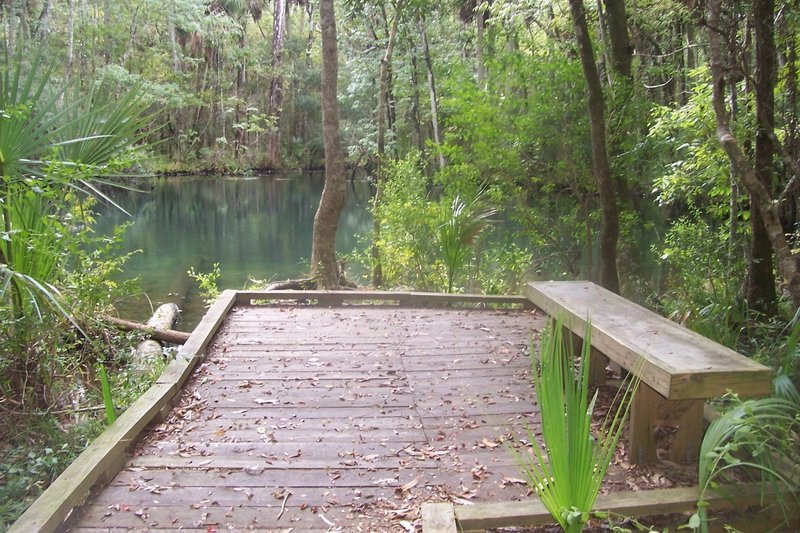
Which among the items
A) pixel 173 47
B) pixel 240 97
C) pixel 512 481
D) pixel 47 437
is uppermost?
pixel 173 47

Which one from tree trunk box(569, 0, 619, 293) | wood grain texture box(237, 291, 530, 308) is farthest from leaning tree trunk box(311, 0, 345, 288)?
tree trunk box(569, 0, 619, 293)

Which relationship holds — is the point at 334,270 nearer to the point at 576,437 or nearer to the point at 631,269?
the point at 631,269

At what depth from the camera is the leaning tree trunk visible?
846 centimetres

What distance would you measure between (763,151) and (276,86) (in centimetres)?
3643

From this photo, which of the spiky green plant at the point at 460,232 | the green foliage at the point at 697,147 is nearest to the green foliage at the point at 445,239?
the spiky green plant at the point at 460,232

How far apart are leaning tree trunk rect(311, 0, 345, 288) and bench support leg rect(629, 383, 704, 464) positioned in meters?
6.09

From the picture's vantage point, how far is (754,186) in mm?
3887

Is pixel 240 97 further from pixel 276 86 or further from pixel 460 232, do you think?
pixel 460 232

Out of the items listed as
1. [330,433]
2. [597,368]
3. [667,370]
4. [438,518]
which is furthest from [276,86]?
[438,518]

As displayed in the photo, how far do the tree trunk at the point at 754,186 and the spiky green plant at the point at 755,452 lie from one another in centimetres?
98

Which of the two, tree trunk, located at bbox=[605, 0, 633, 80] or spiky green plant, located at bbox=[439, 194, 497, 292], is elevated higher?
tree trunk, located at bbox=[605, 0, 633, 80]

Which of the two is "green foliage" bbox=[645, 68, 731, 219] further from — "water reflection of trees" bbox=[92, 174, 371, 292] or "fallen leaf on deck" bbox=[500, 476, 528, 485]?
"water reflection of trees" bbox=[92, 174, 371, 292]

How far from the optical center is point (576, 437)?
2047mm

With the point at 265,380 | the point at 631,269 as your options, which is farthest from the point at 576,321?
the point at 631,269
